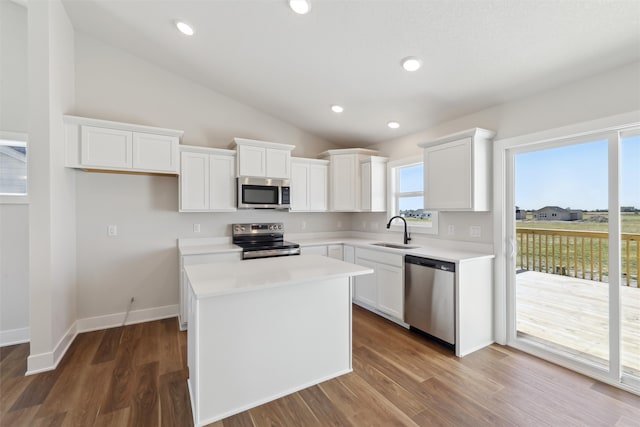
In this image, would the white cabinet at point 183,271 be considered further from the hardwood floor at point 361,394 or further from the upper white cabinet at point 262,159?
the upper white cabinet at point 262,159

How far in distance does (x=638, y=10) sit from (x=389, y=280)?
9.34ft

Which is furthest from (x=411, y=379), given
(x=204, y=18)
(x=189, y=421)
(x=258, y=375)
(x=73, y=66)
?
(x=73, y=66)

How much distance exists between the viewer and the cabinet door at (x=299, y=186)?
4133 millimetres

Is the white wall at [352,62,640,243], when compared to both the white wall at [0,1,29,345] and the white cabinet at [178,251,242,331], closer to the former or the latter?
the white cabinet at [178,251,242,331]

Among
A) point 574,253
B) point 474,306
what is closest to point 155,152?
point 474,306

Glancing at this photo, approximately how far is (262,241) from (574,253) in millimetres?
3403

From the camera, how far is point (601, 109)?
7.25ft

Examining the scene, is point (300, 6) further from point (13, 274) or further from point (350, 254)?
point (13, 274)

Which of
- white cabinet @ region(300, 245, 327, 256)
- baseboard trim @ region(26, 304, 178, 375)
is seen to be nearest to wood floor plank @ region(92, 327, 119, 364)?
baseboard trim @ region(26, 304, 178, 375)

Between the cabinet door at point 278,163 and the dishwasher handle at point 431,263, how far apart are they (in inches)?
77.0

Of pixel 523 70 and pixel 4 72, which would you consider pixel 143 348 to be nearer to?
pixel 4 72

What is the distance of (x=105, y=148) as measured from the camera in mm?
2877

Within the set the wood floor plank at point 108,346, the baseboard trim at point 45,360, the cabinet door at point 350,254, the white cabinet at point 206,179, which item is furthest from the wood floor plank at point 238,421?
the cabinet door at point 350,254

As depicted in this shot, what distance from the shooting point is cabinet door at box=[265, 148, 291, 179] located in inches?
149
